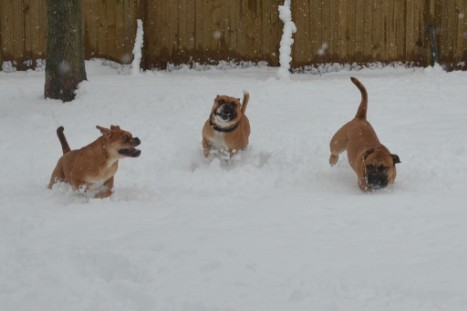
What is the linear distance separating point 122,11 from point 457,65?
616 cm

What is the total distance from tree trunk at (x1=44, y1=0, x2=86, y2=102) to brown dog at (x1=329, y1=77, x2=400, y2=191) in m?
5.05

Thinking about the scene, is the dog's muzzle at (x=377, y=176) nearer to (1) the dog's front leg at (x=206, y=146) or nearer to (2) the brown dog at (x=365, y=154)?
(2) the brown dog at (x=365, y=154)

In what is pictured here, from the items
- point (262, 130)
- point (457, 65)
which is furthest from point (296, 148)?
point (457, 65)

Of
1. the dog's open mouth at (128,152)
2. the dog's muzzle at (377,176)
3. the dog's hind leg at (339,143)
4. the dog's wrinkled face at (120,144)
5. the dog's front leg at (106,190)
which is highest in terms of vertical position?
the dog's wrinkled face at (120,144)

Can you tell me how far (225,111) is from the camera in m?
8.70

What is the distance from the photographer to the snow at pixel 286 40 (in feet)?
43.2

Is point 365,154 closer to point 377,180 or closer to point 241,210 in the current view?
point 377,180

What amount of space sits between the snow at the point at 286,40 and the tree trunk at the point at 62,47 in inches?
133

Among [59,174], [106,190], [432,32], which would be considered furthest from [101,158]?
[432,32]

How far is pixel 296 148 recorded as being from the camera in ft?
30.0

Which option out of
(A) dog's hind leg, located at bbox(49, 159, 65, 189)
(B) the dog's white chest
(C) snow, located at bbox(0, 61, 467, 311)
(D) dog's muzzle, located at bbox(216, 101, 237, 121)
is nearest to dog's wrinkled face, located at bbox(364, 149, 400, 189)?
(C) snow, located at bbox(0, 61, 467, 311)

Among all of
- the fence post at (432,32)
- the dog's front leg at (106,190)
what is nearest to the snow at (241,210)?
the dog's front leg at (106,190)

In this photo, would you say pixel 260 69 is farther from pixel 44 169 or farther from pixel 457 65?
pixel 44 169

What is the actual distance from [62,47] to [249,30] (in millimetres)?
4046
